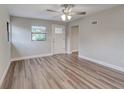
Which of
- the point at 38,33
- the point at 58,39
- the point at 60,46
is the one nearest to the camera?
the point at 38,33

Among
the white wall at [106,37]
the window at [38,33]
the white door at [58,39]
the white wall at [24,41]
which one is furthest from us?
the white door at [58,39]

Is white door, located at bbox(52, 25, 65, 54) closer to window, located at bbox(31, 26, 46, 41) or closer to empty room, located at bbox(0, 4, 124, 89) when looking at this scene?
empty room, located at bbox(0, 4, 124, 89)

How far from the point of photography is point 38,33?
241 inches

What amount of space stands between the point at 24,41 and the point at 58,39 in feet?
7.41

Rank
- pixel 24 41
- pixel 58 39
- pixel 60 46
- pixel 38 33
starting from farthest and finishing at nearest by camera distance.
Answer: pixel 60 46 < pixel 58 39 < pixel 38 33 < pixel 24 41

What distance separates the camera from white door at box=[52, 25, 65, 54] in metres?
6.89

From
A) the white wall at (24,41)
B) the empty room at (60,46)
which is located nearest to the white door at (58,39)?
the empty room at (60,46)

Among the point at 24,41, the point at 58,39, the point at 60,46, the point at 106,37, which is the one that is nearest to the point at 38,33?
the point at 24,41

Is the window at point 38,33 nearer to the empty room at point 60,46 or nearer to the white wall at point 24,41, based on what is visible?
the empty room at point 60,46

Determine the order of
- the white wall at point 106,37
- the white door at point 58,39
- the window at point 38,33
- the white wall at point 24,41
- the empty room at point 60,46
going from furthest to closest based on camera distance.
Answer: the white door at point 58,39
the window at point 38,33
the white wall at point 24,41
the white wall at point 106,37
the empty room at point 60,46

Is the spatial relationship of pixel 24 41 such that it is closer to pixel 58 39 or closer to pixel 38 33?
pixel 38 33

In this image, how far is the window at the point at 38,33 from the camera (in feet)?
19.5

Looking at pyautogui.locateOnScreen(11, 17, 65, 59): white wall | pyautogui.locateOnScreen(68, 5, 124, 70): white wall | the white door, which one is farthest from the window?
pyautogui.locateOnScreen(68, 5, 124, 70): white wall

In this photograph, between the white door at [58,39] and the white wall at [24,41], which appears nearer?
the white wall at [24,41]
